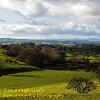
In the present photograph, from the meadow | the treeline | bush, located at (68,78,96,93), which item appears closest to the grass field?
the meadow

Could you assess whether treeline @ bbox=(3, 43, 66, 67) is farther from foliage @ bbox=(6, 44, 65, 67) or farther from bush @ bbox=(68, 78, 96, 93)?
bush @ bbox=(68, 78, 96, 93)

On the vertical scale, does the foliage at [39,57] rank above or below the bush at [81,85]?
below

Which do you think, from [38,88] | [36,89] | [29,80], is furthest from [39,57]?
[36,89]

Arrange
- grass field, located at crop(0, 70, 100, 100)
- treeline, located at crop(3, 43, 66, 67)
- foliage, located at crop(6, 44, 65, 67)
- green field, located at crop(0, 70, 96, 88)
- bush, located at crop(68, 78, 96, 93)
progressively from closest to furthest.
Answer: grass field, located at crop(0, 70, 100, 100)
bush, located at crop(68, 78, 96, 93)
green field, located at crop(0, 70, 96, 88)
treeline, located at crop(3, 43, 66, 67)
foliage, located at crop(6, 44, 65, 67)

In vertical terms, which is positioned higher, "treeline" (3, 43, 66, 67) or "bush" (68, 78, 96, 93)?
"bush" (68, 78, 96, 93)

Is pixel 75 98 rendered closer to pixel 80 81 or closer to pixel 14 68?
pixel 80 81

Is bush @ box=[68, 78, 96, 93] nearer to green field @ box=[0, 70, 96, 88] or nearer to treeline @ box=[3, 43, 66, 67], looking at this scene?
green field @ box=[0, 70, 96, 88]

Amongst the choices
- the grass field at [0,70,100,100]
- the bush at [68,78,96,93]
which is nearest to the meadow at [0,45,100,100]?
the grass field at [0,70,100,100]

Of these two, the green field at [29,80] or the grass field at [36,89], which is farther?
the green field at [29,80]

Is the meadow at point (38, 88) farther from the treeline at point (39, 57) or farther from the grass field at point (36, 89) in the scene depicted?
the treeline at point (39, 57)

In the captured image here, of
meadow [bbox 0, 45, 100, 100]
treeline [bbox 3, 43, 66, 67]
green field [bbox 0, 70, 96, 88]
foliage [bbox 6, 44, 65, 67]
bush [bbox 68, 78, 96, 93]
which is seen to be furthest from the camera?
foliage [bbox 6, 44, 65, 67]

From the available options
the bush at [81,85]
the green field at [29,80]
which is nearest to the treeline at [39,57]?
the green field at [29,80]

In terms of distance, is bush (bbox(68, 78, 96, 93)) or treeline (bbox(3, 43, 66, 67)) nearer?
bush (bbox(68, 78, 96, 93))

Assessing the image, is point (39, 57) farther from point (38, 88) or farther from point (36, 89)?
point (36, 89)
